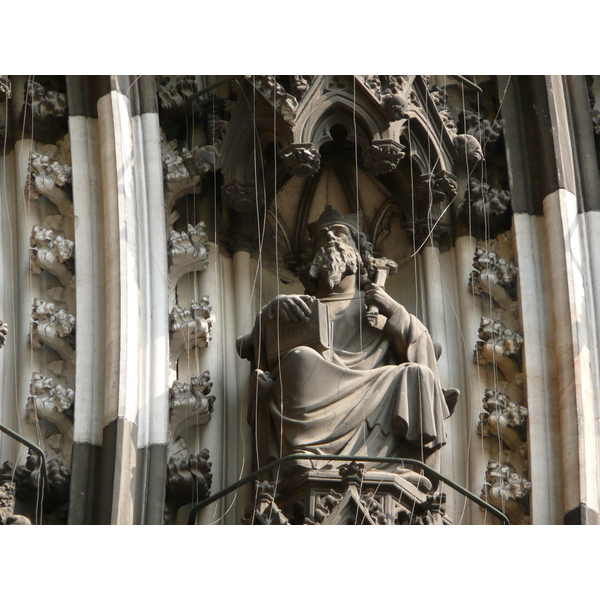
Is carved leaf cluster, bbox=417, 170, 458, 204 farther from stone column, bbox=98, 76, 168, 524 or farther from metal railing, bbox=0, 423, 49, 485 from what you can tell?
metal railing, bbox=0, 423, 49, 485

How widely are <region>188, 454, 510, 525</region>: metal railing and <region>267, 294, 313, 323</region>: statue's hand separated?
2.14 ft

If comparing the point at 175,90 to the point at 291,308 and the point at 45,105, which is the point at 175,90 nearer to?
the point at 45,105

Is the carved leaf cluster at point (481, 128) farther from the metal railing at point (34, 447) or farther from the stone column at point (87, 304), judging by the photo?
the metal railing at point (34, 447)

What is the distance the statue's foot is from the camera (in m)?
7.36

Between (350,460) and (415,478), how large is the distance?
32 centimetres

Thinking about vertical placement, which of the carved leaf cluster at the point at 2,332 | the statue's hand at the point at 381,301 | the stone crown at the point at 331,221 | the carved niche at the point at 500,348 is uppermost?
the stone crown at the point at 331,221

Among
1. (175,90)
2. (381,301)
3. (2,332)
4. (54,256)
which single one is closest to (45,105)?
(175,90)

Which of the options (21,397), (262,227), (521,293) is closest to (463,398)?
(521,293)

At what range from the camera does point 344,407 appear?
747 centimetres

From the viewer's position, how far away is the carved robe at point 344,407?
7402 millimetres

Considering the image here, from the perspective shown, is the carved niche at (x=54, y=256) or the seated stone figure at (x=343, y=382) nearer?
the seated stone figure at (x=343, y=382)

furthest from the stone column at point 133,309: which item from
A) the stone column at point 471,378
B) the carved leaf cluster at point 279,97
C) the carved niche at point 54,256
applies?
the stone column at point 471,378

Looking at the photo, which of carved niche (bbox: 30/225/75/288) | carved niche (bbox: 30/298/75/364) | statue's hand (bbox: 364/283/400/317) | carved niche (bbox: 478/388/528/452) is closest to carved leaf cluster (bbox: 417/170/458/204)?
statue's hand (bbox: 364/283/400/317)

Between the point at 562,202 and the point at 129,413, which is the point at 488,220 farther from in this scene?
the point at 129,413
